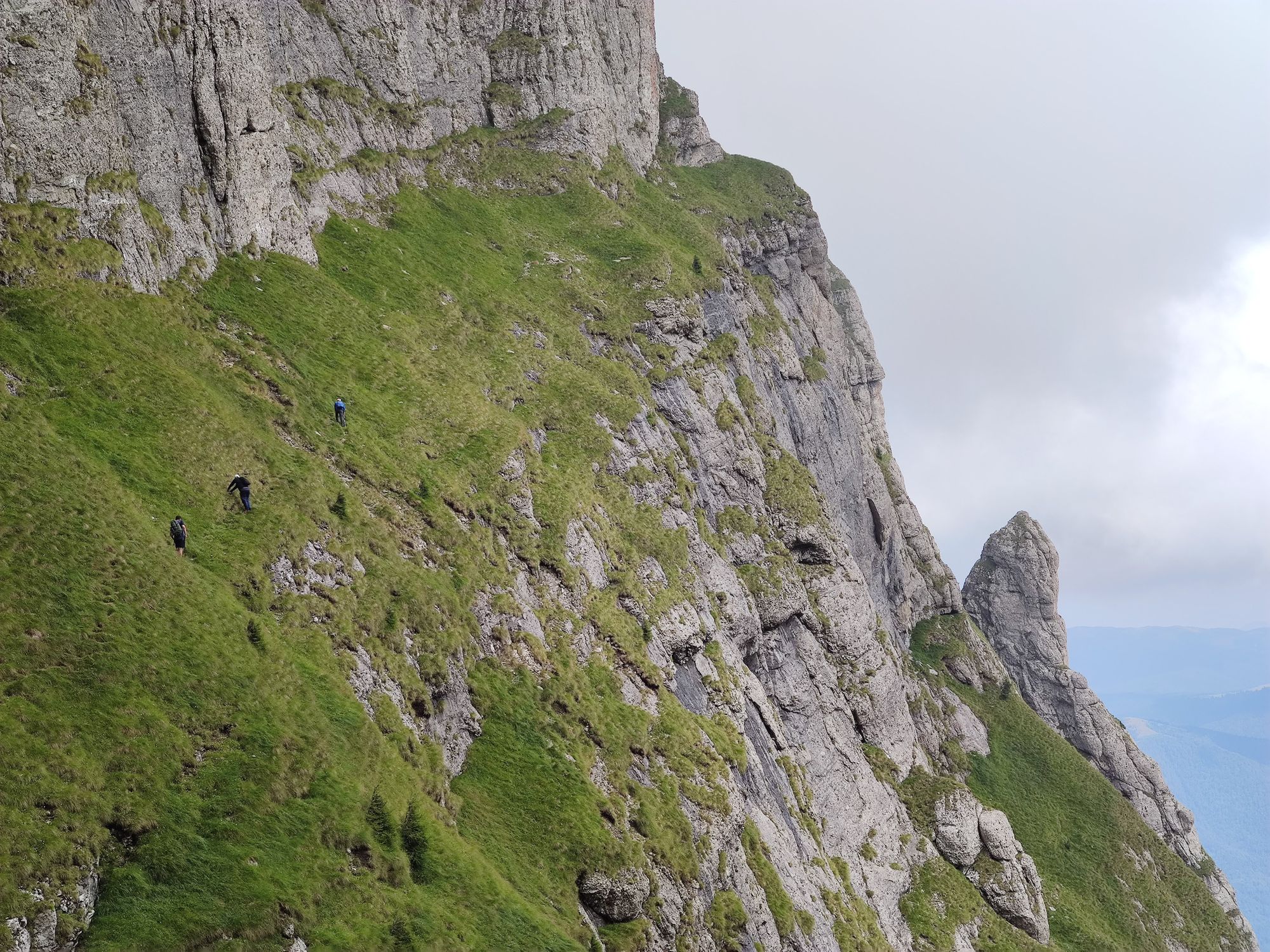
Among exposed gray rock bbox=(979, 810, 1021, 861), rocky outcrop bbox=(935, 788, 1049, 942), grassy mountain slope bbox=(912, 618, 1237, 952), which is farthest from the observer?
grassy mountain slope bbox=(912, 618, 1237, 952)

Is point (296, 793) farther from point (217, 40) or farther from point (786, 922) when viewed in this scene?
point (217, 40)

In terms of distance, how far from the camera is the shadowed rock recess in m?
24.3

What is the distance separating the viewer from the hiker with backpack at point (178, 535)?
1140 inches

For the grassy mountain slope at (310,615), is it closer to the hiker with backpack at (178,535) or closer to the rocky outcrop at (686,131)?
the hiker with backpack at (178,535)

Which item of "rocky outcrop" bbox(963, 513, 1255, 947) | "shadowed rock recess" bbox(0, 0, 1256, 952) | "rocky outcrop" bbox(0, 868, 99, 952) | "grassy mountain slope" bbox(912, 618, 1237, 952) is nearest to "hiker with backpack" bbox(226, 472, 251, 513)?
"shadowed rock recess" bbox(0, 0, 1256, 952)

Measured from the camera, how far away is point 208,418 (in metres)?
34.8

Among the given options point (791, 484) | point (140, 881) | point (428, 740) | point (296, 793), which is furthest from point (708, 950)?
point (791, 484)

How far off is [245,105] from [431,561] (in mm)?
29487

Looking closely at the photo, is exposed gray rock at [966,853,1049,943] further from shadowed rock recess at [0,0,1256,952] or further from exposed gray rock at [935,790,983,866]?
exposed gray rock at [935,790,983,866]

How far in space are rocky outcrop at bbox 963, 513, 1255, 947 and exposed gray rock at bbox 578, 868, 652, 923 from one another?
97.7 m

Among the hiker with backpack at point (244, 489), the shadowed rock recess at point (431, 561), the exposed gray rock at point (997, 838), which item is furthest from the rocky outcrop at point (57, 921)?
the exposed gray rock at point (997, 838)

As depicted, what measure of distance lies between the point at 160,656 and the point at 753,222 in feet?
339

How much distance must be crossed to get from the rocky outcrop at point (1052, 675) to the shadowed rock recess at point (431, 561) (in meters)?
11.3

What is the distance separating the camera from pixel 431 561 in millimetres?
39156
